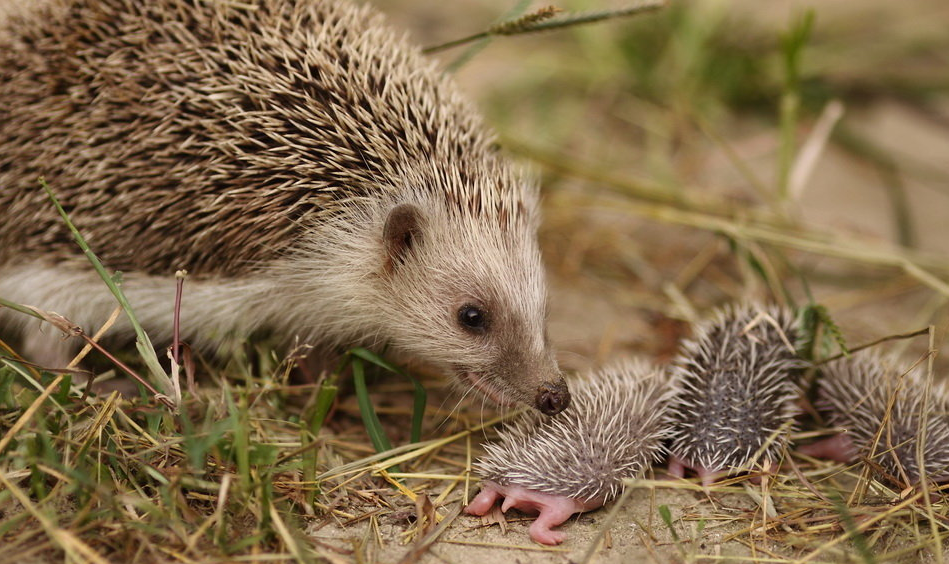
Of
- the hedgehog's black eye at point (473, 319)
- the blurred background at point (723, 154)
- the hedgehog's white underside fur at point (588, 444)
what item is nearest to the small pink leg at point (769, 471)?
the hedgehog's white underside fur at point (588, 444)

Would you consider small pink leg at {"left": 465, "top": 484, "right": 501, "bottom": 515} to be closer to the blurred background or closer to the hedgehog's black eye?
the hedgehog's black eye

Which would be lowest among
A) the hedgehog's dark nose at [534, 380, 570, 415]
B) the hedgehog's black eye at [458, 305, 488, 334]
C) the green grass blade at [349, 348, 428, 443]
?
the green grass blade at [349, 348, 428, 443]

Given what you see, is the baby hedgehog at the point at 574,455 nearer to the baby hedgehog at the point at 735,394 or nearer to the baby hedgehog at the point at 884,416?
the baby hedgehog at the point at 735,394

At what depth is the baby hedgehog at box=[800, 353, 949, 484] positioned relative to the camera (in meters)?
3.03

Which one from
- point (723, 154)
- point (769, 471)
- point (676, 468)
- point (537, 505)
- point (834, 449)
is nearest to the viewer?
point (537, 505)

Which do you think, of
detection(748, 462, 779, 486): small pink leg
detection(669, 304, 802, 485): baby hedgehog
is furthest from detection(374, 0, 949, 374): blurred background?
detection(748, 462, 779, 486): small pink leg

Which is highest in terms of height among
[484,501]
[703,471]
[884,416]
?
[884,416]

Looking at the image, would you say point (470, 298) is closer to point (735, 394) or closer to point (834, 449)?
point (735, 394)

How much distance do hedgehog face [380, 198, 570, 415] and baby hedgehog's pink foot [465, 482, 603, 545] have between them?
0.33m

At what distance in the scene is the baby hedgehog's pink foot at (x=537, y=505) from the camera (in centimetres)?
278

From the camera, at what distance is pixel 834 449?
10.7ft

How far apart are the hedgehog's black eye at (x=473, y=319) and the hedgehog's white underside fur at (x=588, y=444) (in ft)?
1.27

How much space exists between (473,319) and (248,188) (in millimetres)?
1003

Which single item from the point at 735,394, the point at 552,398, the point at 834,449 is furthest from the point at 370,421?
the point at 834,449
